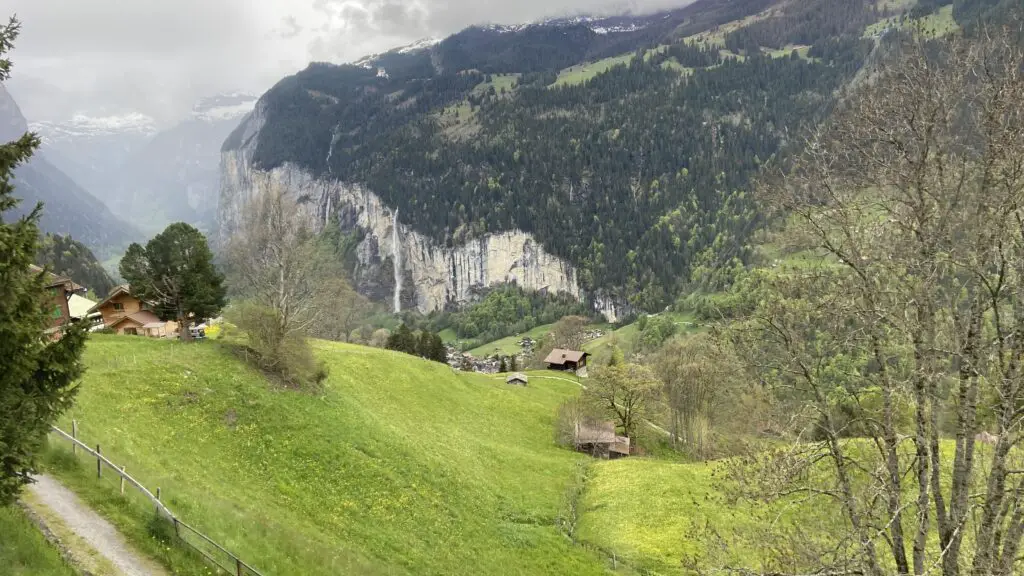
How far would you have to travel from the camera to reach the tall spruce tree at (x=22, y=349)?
38.2 ft

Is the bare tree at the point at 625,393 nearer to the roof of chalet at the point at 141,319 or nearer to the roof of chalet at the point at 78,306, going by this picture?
the roof of chalet at the point at 141,319

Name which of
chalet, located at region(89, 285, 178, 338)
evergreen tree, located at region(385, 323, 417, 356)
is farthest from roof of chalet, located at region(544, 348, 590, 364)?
chalet, located at region(89, 285, 178, 338)

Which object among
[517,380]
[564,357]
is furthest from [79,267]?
[517,380]

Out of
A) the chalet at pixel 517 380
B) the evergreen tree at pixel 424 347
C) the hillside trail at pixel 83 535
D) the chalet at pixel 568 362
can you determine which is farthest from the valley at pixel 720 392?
the chalet at pixel 568 362

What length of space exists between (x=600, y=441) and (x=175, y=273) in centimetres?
3861

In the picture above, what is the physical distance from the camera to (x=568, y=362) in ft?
319

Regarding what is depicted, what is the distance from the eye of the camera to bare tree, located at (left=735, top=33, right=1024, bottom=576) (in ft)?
28.5

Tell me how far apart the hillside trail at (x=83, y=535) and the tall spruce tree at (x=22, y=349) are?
2.80m

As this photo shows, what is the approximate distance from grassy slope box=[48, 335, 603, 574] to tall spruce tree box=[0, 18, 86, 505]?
24.1ft

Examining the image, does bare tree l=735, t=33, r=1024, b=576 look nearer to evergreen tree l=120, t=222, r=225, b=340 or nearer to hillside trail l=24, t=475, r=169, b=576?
hillside trail l=24, t=475, r=169, b=576

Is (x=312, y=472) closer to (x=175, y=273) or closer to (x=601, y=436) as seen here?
(x=175, y=273)

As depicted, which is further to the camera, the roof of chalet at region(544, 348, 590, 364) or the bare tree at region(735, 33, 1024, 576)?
the roof of chalet at region(544, 348, 590, 364)

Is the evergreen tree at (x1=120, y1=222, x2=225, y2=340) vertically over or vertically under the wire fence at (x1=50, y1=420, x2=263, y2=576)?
over

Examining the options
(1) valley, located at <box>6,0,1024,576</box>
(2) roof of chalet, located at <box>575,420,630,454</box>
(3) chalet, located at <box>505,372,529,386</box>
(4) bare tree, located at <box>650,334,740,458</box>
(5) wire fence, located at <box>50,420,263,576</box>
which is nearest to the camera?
(1) valley, located at <box>6,0,1024,576</box>
